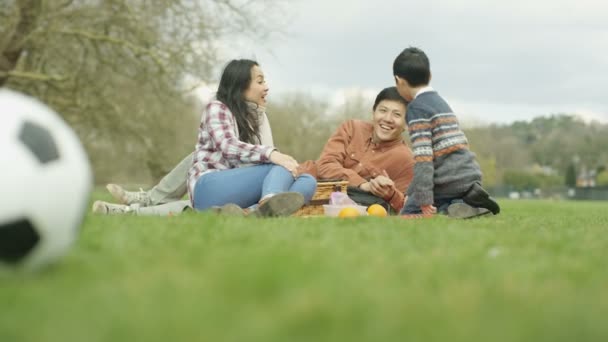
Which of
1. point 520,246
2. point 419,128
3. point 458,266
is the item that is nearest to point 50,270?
point 458,266

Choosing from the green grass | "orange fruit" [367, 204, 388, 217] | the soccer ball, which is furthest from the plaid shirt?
the soccer ball

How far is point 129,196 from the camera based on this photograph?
809 cm

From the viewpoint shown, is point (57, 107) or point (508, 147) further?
point (508, 147)

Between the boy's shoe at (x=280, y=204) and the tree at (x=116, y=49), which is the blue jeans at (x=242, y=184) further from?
the tree at (x=116, y=49)

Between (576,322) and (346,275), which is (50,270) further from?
(576,322)

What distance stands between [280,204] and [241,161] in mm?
896

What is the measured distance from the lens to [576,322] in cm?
218

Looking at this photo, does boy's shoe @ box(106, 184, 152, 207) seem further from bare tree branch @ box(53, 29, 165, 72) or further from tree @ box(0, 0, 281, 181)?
bare tree branch @ box(53, 29, 165, 72)

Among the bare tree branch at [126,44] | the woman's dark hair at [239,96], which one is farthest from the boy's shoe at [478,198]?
the bare tree branch at [126,44]

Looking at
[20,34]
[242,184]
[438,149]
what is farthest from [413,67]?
[20,34]

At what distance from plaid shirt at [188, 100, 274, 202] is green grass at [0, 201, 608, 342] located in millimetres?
2415

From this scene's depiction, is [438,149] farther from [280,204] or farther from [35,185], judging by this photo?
[35,185]

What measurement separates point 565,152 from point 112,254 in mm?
103512

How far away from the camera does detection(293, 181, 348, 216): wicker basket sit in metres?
7.55
